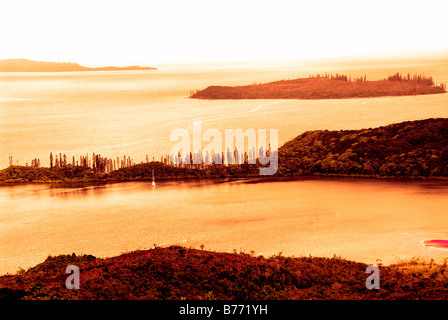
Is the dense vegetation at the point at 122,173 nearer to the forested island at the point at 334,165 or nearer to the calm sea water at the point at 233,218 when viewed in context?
the forested island at the point at 334,165

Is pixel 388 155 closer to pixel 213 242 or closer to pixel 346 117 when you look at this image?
pixel 213 242

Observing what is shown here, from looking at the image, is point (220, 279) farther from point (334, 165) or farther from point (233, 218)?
point (334, 165)

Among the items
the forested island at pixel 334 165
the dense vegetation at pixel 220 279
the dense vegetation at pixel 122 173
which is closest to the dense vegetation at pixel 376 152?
the forested island at pixel 334 165

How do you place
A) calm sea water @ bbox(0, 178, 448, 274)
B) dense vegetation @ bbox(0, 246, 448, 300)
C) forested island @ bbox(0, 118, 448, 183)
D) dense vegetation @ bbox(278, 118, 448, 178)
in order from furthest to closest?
forested island @ bbox(0, 118, 448, 183), dense vegetation @ bbox(278, 118, 448, 178), calm sea water @ bbox(0, 178, 448, 274), dense vegetation @ bbox(0, 246, 448, 300)

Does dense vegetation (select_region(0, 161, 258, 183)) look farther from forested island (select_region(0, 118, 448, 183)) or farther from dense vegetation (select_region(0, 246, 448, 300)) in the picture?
dense vegetation (select_region(0, 246, 448, 300))

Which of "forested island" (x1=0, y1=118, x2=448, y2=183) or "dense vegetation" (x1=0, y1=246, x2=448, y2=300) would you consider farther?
"forested island" (x1=0, y1=118, x2=448, y2=183)

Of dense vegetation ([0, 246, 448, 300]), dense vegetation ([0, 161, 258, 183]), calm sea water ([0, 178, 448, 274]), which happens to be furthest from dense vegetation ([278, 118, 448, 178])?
dense vegetation ([0, 246, 448, 300])
